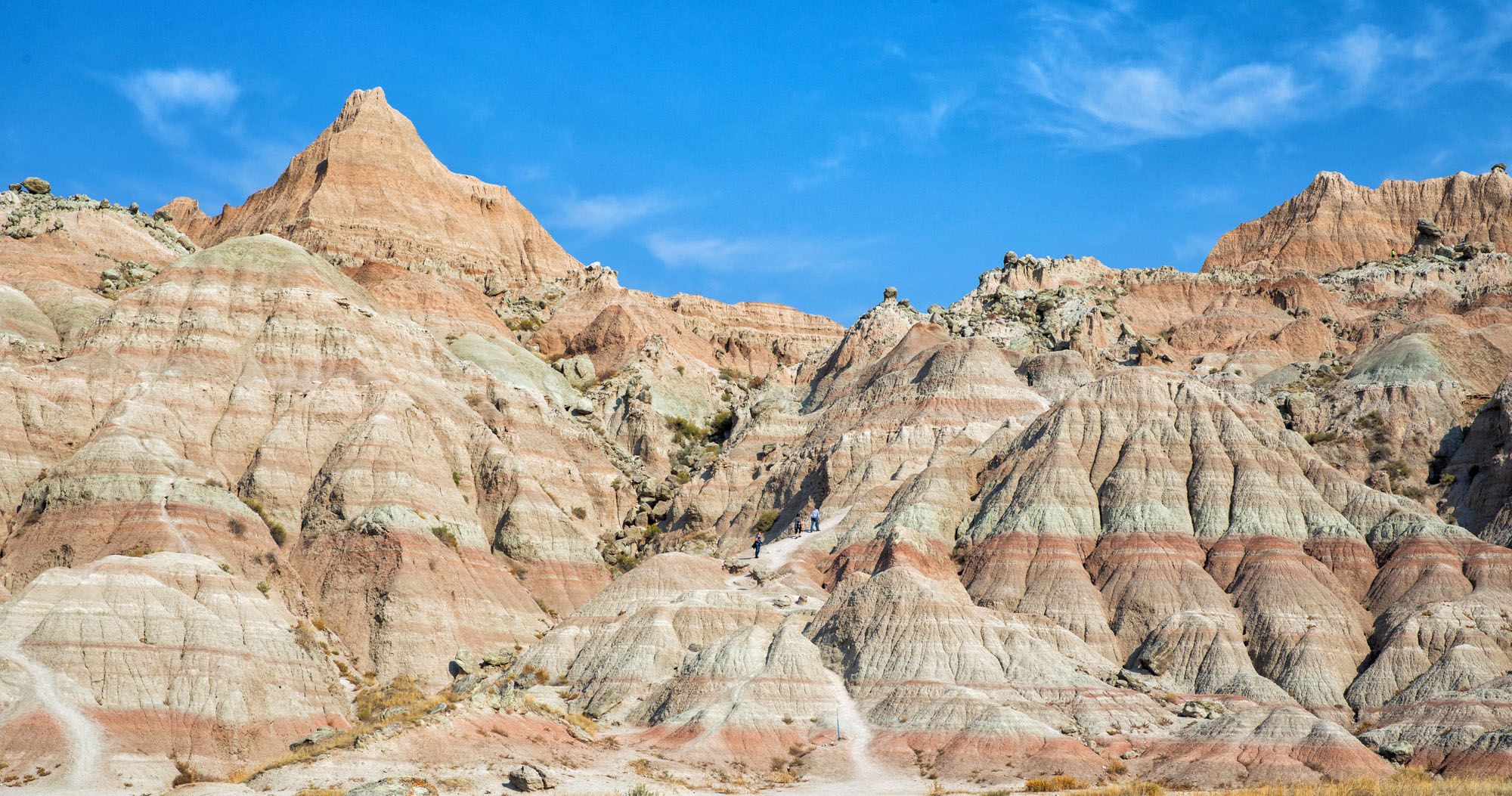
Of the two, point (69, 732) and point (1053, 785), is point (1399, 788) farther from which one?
point (69, 732)

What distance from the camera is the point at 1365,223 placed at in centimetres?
17125

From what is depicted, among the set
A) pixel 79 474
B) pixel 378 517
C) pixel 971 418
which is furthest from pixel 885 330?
pixel 79 474

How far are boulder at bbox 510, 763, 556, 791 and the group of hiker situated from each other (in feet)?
118

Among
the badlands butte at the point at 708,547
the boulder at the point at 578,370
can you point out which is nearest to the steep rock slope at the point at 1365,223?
the badlands butte at the point at 708,547

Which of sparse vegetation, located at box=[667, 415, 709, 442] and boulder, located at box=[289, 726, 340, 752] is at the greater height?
sparse vegetation, located at box=[667, 415, 709, 442]

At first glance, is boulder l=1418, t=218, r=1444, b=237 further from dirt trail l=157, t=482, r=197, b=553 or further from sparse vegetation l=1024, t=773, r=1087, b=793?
dirt trail l=157, t=482, r=197, b=553

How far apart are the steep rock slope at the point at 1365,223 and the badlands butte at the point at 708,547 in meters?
35.6

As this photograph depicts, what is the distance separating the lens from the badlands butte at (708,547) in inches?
2494

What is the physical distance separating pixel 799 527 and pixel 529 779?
137 feet

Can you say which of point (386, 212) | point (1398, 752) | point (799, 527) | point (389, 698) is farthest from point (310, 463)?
point (386, 212)

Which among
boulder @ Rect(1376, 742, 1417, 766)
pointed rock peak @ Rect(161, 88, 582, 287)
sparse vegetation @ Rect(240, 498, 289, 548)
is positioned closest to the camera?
boulder @ Rect(1376, 742, 1417, 766)

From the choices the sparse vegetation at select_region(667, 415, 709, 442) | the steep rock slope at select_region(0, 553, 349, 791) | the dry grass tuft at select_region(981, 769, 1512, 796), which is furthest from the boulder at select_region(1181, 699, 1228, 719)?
the sparse vegetation at select_region(667, 415, 709, 442)

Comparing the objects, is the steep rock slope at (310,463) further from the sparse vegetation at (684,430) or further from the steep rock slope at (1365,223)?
the steep rock slope at (1365,223)

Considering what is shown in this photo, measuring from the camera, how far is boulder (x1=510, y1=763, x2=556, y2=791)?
54188 millimetres
